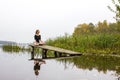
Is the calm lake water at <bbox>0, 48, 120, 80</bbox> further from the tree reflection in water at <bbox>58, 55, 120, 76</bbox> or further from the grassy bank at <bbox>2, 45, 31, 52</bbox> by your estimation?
the grassy bank at <bbox>2, 45, 31, 52</bbox>

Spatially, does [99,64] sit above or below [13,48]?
below

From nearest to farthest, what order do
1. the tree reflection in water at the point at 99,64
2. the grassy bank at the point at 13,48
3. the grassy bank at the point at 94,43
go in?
the tree reflection in water at the point at 99,64, the grassy bank at the point at 94,43, the grassy bank at the point at 13,48

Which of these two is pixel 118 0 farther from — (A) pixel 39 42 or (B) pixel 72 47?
(B) pixel 72 47

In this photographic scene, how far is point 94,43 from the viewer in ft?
91.8

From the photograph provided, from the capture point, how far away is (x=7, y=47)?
35.4 metres

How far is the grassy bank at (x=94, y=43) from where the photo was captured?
2664 centimetres

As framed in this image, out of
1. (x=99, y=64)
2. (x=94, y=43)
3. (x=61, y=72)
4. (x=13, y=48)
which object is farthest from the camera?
(x=13, y=48)

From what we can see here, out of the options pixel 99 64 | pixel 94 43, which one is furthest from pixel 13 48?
pixel 99 64

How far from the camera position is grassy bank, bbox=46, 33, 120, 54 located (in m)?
26.6

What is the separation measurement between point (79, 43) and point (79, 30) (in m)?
53.7

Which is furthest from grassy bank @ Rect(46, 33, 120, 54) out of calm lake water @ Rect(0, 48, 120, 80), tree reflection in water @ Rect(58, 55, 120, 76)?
calm lake water @ Rect(0, 48, 120, 80)

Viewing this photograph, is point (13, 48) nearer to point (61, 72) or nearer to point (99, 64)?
point (99, 64)

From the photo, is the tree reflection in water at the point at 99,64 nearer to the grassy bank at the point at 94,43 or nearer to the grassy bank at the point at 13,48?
the grassy bank at the point at 94,43

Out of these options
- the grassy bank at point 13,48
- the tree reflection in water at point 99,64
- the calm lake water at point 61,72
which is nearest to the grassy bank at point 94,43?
the grassy bank at point 13,48
